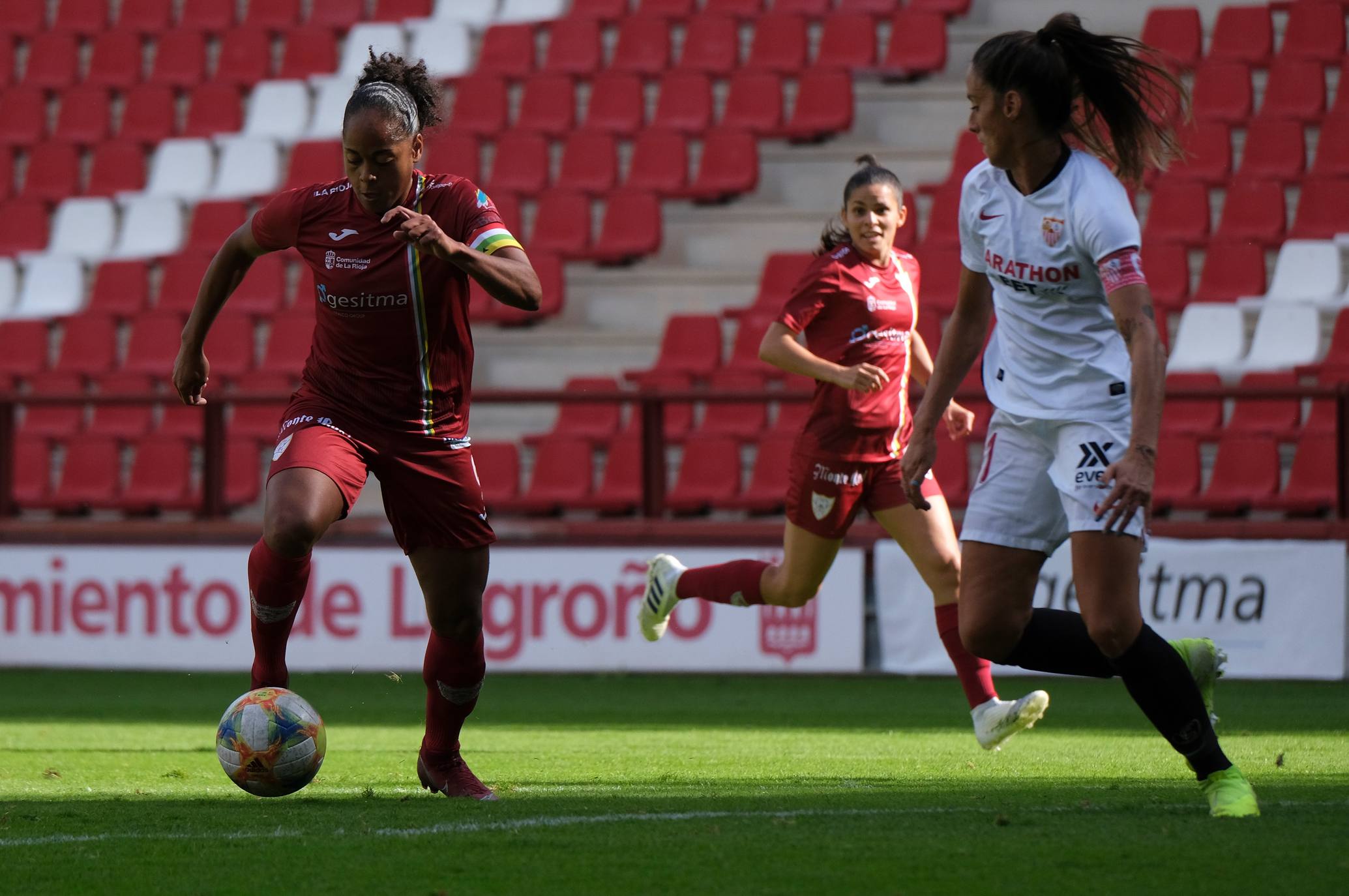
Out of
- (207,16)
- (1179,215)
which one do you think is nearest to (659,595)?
(1179,215)

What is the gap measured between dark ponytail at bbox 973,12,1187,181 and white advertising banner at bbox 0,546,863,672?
19.9ft

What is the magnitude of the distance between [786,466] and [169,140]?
8.37 meters

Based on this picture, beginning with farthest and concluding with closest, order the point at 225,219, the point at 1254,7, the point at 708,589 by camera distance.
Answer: the point at 225,219 < the point at 1254,7 < the point at 708,589

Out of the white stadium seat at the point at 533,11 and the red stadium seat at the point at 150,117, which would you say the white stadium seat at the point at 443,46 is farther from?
the red stadium seat at the point at 150,117

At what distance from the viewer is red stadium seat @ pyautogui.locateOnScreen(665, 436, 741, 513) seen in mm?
12500

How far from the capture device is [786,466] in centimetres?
1221

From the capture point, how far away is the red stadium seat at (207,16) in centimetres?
1834

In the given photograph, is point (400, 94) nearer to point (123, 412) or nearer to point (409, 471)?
point (409, 471)

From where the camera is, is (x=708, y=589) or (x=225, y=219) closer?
(x=708, y=589)

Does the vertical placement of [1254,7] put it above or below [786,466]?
above

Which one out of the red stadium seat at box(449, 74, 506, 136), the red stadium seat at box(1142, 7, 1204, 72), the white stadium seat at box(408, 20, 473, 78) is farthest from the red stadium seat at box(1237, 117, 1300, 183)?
the white stadium seat at box(408, 20, 473, 78)

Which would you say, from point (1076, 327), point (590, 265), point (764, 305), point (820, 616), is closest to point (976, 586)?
point (1076, 327)

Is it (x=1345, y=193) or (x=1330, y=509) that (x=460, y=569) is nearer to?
(x=1330, y=509)

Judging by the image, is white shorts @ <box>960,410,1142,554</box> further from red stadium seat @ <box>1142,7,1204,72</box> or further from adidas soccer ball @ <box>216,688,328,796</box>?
red stadium seat @ <box>1142,7,1204,72</box>
